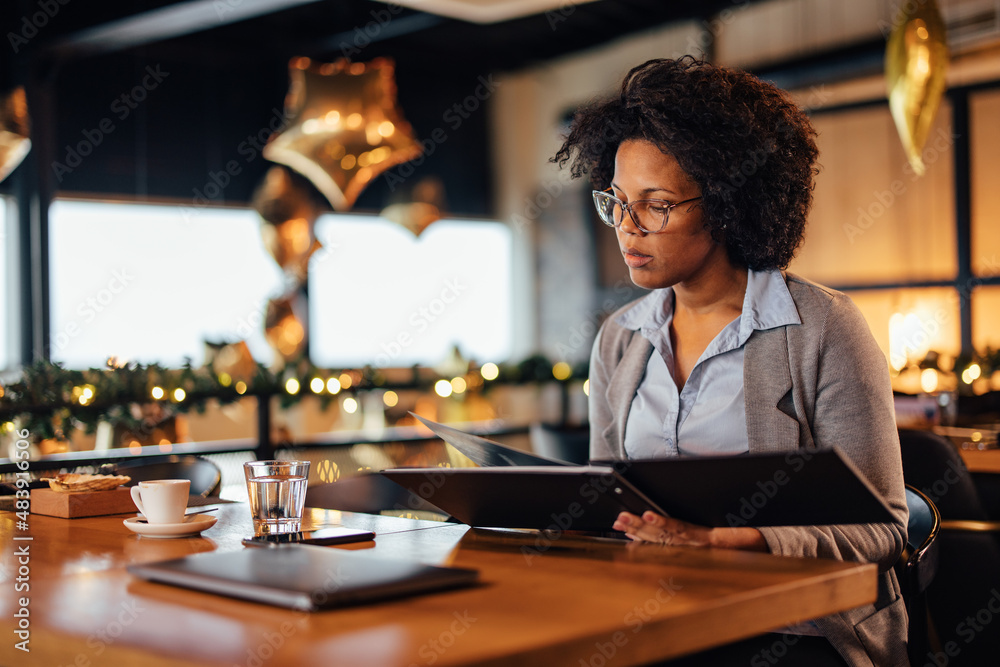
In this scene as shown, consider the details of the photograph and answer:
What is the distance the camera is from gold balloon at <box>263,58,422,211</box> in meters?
3.87

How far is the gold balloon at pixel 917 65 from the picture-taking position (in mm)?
3674


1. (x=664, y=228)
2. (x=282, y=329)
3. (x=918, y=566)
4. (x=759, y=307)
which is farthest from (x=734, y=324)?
(x=282, y=329)

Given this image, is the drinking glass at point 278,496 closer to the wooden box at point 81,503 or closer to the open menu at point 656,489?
the open menu at point 656,489

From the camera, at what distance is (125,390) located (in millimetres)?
3248

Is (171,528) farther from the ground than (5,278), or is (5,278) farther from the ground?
(5,278)

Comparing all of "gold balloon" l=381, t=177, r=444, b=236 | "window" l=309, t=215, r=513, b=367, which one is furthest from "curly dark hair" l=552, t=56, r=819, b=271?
"window" l=309, t=215, r=513, b=367

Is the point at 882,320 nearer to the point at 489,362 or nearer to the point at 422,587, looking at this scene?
the point at 489,362

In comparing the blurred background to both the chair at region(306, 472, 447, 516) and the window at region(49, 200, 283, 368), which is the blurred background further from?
the chair at region(306, 472, 447, 516)

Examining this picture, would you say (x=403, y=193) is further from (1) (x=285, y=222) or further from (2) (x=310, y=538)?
(2) (x=310, y=538)

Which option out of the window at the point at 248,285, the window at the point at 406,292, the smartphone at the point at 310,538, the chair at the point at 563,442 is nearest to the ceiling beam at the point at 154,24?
the window at the point at 248,285

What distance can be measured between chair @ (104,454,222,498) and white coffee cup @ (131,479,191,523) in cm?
65

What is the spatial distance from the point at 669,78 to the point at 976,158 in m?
5.87

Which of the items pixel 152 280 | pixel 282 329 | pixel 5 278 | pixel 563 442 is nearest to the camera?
pixel 563 442

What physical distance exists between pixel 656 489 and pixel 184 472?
4.48 ft
